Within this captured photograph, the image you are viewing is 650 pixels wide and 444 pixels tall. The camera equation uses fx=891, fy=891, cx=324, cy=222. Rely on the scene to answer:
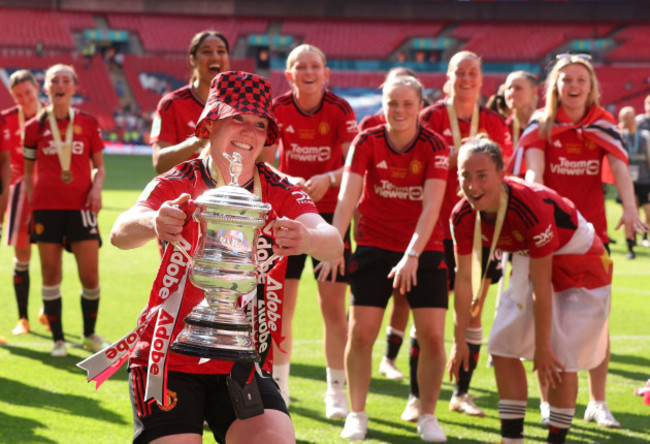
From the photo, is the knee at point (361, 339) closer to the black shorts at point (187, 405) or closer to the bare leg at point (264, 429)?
the black shorts at point (187, 405)

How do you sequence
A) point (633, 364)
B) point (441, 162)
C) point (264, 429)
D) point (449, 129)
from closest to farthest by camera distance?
point (264, 429), point (441, 162), point (449, 129), point (633, 364)

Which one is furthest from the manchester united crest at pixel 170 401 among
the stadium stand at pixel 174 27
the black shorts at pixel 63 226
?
the stadium stand at pixel 174 27

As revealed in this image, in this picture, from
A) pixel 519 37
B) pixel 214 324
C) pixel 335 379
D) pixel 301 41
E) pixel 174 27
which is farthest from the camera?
pixel 174 27

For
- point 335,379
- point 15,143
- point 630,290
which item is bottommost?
point 630,290

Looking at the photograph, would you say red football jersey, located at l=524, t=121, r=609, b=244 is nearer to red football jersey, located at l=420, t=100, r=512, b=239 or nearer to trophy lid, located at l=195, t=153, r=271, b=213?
red football jersey, located at l=420, t=100, r=512, b=239

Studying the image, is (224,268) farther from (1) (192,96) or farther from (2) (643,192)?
(2) (643,192)

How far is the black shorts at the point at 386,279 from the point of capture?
555cm

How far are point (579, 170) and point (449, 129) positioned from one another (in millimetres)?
1084

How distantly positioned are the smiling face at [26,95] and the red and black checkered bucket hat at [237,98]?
20.6 feet

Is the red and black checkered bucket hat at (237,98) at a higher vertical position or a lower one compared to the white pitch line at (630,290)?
higher

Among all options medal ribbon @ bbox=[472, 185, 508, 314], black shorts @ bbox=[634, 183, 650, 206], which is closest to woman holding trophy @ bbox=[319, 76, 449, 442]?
medal ribbon @ bbox=[472, 185, 508, 314]

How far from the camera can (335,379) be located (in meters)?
6.08

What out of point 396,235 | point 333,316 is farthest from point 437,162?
point 333,316

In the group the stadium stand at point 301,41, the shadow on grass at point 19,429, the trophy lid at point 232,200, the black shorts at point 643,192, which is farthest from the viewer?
the stadium stand at point 301,41
